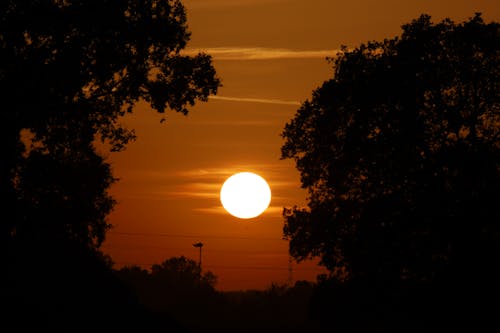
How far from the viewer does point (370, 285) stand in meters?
52.6

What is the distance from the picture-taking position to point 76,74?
1531 inches

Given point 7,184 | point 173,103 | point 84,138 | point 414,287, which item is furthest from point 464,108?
point 7,184

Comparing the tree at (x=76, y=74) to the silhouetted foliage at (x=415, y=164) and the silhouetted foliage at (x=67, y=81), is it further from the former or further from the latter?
the silhouetted foliage at (x=415, y=164)

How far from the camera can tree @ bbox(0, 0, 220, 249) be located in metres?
37.8

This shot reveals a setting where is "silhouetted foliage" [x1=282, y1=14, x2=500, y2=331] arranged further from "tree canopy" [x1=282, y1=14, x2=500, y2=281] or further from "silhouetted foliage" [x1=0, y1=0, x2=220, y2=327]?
"silhouetted foliage" [x1=0, y1=0, x2=220, y2=327]

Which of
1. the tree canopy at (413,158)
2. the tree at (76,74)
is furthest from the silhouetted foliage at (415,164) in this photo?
the tree at (76,74)

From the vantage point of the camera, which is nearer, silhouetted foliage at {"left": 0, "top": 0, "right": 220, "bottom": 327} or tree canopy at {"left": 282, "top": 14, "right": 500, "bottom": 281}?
silhouetted foliage at {"left": 0, "top": 0, "right": 220, "bottom": 327}

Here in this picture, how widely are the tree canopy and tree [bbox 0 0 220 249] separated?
548 inches

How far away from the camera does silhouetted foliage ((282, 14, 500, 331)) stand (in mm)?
50188

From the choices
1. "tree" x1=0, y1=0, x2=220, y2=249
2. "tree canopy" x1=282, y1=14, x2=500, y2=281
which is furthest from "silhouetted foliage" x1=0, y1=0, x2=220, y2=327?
"tree canopy" x1=282, y1=14, x2=500, y2=281

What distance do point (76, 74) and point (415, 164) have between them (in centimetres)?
2222

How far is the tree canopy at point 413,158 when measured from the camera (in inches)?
1982

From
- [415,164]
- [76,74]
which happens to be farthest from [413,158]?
[76,74]

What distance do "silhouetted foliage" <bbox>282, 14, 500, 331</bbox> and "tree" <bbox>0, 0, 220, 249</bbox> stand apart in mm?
13989
